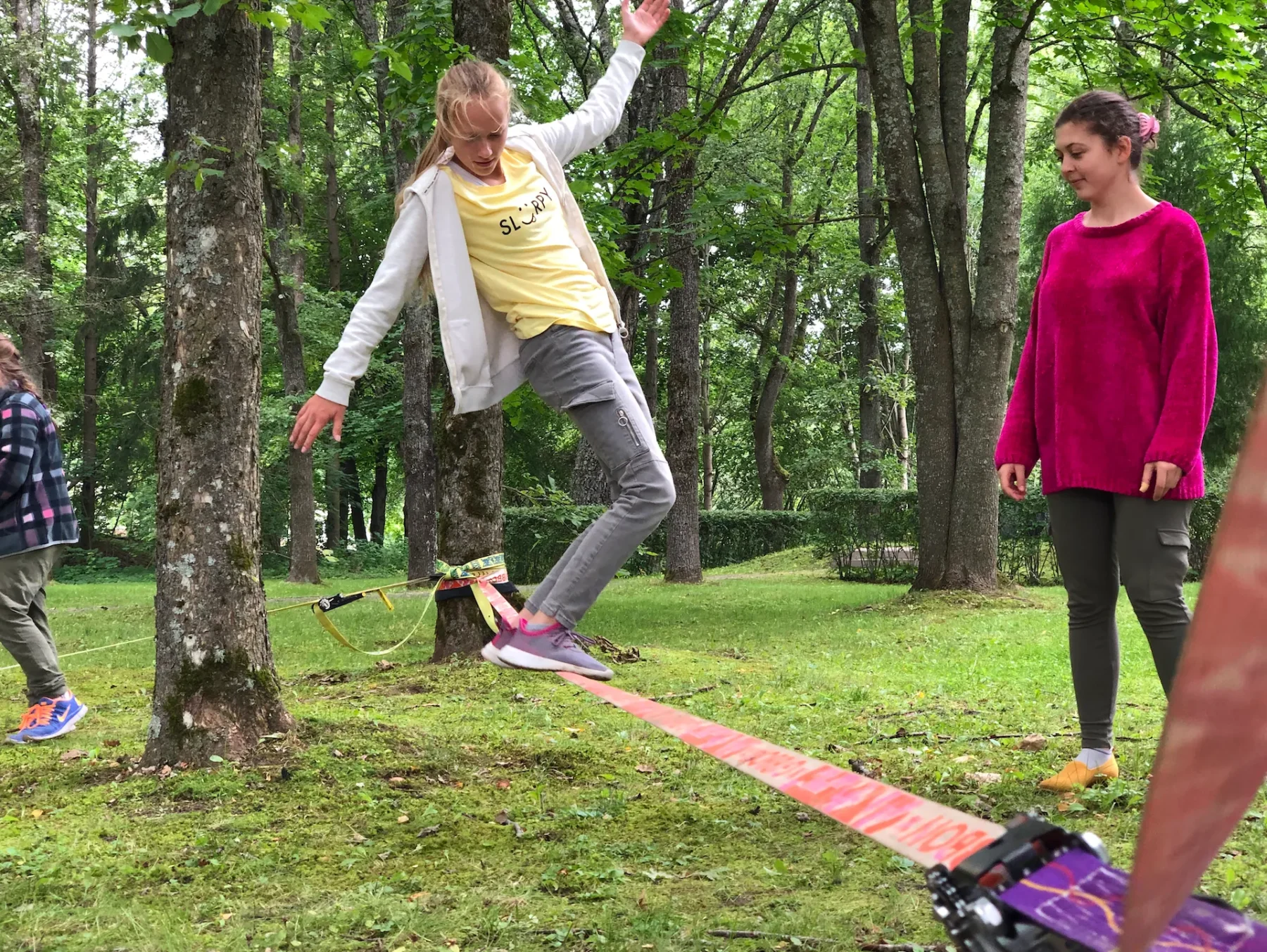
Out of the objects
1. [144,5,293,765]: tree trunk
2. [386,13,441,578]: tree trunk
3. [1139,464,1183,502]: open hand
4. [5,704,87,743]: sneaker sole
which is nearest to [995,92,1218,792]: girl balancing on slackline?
[1139,464,1183,502]: open hand

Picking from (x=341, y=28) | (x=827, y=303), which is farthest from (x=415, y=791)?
(x=827, y=303)

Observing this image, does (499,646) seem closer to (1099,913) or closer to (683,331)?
(1099,913)

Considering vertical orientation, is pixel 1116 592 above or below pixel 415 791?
above

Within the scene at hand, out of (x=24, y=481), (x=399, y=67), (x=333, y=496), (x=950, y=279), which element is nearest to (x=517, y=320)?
(x=399, y=67)

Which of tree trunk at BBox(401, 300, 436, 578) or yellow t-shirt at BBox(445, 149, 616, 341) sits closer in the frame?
yellow t-shirt at BBox(445, 149, 616, 341)

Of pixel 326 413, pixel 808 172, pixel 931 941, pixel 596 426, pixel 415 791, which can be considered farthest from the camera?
pixel 808 172

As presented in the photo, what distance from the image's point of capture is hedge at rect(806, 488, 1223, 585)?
52.3 ft

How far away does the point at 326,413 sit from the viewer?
3.11 meters

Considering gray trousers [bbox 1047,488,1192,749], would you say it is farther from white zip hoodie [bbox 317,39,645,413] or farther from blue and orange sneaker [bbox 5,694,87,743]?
blue and orange sneaker [bbox 5,694,87,743]

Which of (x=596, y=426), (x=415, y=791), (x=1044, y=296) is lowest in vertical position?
(x=415, y=791)

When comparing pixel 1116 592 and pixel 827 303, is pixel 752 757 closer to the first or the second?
pixel 1116 592

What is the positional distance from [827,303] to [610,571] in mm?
28587

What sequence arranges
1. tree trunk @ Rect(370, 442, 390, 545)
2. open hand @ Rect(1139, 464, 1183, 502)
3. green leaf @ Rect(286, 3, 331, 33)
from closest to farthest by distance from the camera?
open hand @ Rect(1139, 464, 1183, 502) < green leaf @ Rect(286, 3, 331, 33) < tree trunk @ Rect(370, 442, 390, 545)

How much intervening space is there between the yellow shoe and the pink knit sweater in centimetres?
107
